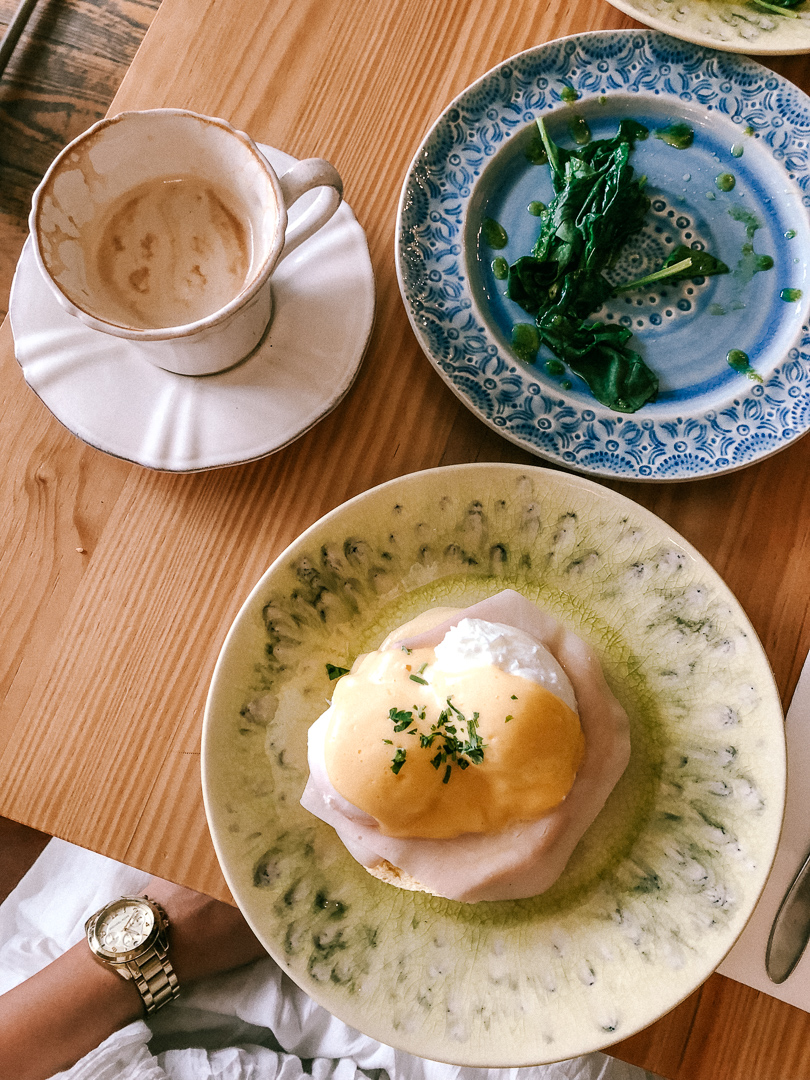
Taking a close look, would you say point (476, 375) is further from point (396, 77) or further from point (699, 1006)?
point (699, 1006)

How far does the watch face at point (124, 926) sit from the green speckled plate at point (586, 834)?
67cm

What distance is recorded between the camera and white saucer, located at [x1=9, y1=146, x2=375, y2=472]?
0.80m

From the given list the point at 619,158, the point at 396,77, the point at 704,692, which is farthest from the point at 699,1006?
the point at 396,77

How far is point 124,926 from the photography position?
1238 mm

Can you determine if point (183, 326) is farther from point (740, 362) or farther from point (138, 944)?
point (138, 944)

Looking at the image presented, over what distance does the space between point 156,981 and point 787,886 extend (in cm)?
104

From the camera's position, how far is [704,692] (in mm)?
737

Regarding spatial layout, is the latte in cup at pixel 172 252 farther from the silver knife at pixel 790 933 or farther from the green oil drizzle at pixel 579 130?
the silver knife at pixel 790 933

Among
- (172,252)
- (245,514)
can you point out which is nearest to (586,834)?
(245,514)

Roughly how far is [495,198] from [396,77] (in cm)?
22

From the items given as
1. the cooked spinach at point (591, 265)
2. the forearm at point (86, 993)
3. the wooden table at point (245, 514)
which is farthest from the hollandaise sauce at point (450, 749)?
the forearm at point (86, 993)

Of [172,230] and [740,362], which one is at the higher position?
[172,230]

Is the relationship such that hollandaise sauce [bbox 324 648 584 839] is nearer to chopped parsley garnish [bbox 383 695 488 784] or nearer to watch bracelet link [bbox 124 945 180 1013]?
chopped parsley garnish [bbox 383 695 488 784]

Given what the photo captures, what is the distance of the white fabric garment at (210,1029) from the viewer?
1.19 meters
